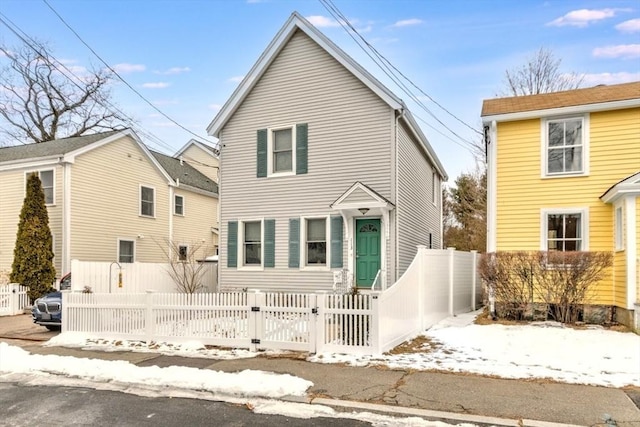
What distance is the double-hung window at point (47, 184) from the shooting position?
17.3 m

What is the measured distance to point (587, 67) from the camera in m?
23.8

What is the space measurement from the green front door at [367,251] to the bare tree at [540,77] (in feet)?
57.6

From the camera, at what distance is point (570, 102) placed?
11695 mm

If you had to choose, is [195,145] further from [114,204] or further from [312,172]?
[312,172]

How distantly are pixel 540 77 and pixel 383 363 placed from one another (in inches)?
970

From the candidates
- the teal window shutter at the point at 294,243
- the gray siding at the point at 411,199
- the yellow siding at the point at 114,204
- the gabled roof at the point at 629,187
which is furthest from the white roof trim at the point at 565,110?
the yellow siding at the point at 114,204

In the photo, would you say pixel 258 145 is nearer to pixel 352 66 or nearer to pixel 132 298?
pixel 352 66

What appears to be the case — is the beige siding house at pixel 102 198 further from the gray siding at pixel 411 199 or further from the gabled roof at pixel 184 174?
the gray siding at pixel 411 199

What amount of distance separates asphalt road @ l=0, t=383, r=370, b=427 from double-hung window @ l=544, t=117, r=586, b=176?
9.80 meters

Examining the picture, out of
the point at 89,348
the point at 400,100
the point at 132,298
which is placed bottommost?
the point at 89,348

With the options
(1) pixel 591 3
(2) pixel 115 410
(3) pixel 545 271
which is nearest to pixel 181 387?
(2) pixel 115 410

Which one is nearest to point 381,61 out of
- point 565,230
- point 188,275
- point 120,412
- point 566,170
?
point 566,170

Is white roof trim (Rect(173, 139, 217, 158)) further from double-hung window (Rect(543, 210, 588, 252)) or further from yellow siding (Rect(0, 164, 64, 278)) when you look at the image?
double-hung window (Rect(543, 210, 588, 252))

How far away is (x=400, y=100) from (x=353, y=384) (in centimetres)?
838
